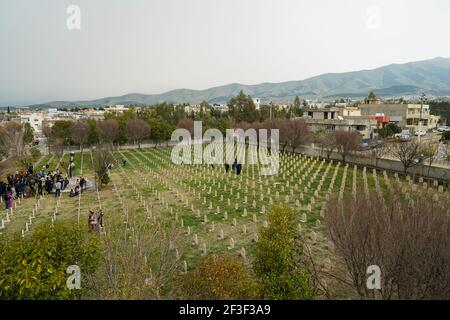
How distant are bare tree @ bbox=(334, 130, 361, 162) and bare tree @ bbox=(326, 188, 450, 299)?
2256 cm

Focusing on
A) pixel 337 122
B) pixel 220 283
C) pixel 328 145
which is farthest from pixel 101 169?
pixel 337 122

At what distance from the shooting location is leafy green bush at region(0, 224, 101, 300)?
673 cm

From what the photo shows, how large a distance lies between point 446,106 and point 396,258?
289 ft

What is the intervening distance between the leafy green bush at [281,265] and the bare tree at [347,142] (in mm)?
22912

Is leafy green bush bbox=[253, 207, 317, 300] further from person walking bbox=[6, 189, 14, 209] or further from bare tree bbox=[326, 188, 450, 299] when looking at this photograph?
person walking bbox=[6, 189, 14, 209]

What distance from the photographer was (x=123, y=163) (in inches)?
1339

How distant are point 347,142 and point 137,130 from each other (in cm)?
2873

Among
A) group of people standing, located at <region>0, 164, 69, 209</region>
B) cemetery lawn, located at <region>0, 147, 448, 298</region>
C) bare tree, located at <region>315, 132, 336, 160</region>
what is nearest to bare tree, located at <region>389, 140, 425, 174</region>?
cemetery lawn, located at <region>0, 147, 448, 298</region>

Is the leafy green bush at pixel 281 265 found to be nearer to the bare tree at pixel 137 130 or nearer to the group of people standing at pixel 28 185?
the group of people standing at pixel 28 185

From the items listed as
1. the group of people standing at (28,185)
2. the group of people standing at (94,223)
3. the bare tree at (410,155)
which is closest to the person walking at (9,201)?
the group of people standing at (28,185)

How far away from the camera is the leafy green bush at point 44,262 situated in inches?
265

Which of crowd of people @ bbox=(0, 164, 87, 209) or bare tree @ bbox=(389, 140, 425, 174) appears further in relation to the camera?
bare tree @ bbox=(389, 140, 425, 174)

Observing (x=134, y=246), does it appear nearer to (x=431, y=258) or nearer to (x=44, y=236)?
(x=44, y=236)

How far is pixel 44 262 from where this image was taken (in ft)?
23.4
